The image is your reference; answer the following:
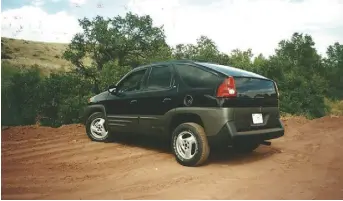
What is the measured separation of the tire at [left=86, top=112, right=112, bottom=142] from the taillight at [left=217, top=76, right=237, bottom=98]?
9.10 ft

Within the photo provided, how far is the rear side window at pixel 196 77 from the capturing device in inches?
185

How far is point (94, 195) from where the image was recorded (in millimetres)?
3676

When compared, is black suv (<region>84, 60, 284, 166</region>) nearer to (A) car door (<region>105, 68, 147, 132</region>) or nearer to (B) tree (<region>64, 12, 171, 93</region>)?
(A) car door (<region>105, 68, 147, 132</region>)

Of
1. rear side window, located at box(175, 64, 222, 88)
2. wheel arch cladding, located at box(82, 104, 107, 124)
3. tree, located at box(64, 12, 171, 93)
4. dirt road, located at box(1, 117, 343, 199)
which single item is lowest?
dirt road, located at box(1, 117, 343, 199)

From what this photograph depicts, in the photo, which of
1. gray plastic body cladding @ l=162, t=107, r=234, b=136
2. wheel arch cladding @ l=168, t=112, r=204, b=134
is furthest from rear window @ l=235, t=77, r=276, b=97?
wheel arch cladding @ l=168, t=112, r=204, b=134

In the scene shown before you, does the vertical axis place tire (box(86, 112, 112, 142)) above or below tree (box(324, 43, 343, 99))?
below

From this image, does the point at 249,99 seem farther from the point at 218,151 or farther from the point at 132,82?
the point at 132,82

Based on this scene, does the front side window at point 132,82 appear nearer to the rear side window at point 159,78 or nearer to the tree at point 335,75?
the rear side window at point 159,78

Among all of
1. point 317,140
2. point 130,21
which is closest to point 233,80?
point 317,140

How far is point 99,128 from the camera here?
6660 millimetres

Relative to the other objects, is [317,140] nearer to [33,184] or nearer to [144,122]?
[144,122]

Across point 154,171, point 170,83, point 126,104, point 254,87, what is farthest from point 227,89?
point 126,104

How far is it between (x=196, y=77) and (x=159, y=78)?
33.7 inches

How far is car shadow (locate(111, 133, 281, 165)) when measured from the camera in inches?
207
